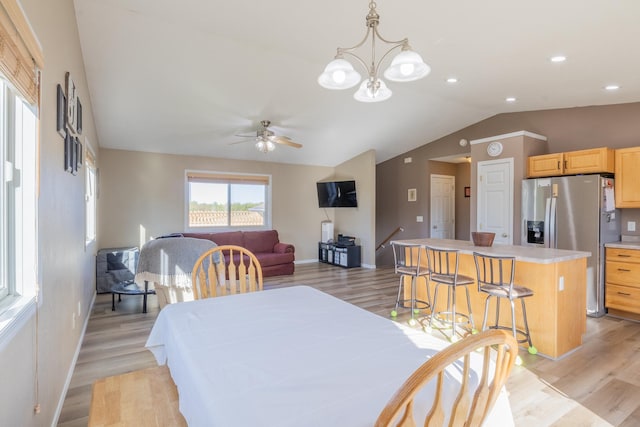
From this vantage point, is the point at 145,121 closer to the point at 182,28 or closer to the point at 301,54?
the point at 182,28

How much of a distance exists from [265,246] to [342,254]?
1.65 metres

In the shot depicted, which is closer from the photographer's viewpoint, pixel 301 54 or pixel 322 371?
pixel 322 371

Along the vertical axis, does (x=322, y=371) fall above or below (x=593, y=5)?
below

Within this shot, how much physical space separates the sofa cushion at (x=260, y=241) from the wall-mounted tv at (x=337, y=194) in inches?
57.5

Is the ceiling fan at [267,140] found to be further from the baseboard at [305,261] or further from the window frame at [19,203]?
the window frame at [19,203]

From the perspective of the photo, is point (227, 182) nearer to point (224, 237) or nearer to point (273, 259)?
point (224, 237)

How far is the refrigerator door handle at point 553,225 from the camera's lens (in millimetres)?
4488

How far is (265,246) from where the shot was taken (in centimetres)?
688

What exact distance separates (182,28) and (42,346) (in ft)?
9.35

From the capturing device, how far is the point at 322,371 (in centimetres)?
110

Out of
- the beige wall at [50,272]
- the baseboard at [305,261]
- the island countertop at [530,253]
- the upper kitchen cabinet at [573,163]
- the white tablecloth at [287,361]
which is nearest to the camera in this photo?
the white tablecloth at [287,361]

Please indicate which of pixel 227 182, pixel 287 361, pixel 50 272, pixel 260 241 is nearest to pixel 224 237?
pixel 260 241

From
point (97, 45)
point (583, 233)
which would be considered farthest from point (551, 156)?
point (97, 45)

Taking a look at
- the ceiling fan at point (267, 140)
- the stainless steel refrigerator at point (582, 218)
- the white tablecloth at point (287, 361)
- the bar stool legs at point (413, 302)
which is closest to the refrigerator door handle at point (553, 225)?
the stainless steel refrigerator at point (582, 218)
